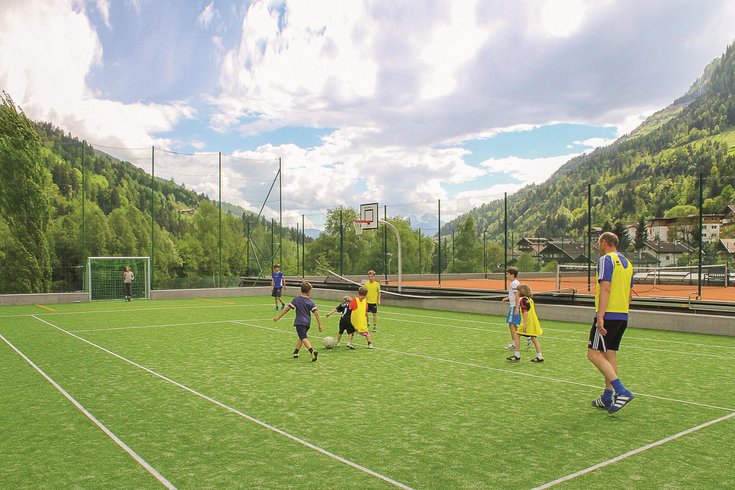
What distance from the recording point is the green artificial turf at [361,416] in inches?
198

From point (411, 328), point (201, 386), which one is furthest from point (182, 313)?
point (201, 386)

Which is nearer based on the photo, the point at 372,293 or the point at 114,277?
the point at 372,293

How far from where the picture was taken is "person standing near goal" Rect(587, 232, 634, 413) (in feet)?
21.9

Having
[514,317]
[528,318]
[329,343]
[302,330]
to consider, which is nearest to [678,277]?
[514,317]

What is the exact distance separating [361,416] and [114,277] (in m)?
27.2

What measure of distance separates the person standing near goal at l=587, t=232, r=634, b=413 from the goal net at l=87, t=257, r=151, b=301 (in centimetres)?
2770

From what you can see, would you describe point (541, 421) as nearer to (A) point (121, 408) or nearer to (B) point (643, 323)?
(A) point (121, 408)

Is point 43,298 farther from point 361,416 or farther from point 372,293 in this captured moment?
point 361,416

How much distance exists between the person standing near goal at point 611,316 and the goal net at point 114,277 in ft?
90.9

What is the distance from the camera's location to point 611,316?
6.75m

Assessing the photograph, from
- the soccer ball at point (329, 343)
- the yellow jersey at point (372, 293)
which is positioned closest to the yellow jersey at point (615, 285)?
the soccer ball at point (329, 343)

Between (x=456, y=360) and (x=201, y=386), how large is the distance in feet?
16.3

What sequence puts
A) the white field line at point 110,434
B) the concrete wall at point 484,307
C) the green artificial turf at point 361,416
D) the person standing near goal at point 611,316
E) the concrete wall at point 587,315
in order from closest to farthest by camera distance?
1. the white field line at point 110,434
2. the green artificial turf at point 361,416
3. the person standing near goal at point 611,316
4. the concrete wall at point 587,315
5. the concrete wall at point 484,307

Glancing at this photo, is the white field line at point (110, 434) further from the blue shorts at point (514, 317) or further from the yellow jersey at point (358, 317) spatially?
the blue shorts at point (514, 317)
